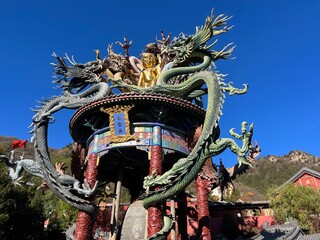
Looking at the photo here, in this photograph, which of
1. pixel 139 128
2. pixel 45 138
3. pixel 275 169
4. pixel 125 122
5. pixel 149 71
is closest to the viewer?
pixel 45 138

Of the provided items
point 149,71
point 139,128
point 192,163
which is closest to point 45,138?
point 139,128

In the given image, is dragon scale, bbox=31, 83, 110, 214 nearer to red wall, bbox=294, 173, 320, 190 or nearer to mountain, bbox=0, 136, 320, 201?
red wall, bbox=294, 173, 320, 190

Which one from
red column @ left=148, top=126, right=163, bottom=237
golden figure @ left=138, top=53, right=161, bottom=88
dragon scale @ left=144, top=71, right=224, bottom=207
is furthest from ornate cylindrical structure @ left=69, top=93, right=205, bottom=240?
dragon scale @ left=144, top=71, right=224, bottom=207

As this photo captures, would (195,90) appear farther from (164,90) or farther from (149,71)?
(149,71)

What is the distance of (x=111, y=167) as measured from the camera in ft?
45.3

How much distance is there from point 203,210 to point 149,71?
644 centimetres

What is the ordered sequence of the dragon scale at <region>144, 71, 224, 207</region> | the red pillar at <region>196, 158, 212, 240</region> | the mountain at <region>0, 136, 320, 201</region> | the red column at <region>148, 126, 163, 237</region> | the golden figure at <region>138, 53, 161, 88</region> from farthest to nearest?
the mountain at <region>0, 136, 320, 201</region> → the golden figure at <region>138, 53, 161, 88</region> → the red pillar at <region>196, 158, 212, 240</region> → the red column at <region>148, 126, 163, 237</region> → the dragon scale at <region>144, 71, 224, 207</region>

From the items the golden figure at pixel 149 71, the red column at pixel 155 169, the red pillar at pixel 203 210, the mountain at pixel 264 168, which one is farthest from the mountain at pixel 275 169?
the red column at pixel 155 169

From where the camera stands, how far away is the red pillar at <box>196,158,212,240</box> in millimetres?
10156

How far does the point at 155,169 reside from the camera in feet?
30.6

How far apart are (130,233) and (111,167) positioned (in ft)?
13.1


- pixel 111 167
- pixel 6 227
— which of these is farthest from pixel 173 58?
pixel 6 227

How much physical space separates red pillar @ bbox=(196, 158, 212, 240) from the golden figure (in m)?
4.79

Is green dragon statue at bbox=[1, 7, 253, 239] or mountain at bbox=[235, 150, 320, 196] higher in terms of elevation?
mountain at bbox=[235, 150, 320, 196]
